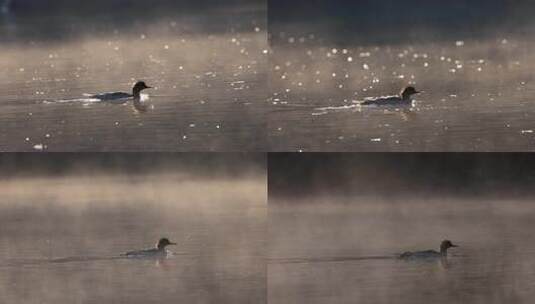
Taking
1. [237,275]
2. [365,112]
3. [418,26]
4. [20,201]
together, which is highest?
[418,26]

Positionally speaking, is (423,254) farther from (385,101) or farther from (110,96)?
(110,96)

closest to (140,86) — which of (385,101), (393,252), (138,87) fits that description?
(138,87)

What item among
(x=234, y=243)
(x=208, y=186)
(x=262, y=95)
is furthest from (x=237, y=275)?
(x=262, y=95)

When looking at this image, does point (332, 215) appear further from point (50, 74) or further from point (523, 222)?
point (50, 74)

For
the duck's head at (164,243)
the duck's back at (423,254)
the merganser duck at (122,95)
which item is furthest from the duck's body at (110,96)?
the duck's back at (423,254)

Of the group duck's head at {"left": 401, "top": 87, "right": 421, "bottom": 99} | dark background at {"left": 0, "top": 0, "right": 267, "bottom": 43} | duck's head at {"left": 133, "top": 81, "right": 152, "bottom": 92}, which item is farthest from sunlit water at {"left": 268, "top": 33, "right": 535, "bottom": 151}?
duck's head at {"left": 133, "top": 81, "right": 152, "bottom": 92}

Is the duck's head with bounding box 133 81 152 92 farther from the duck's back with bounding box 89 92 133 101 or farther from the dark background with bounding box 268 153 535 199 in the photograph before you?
the dark background with bounding box 268 153 535 199
